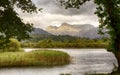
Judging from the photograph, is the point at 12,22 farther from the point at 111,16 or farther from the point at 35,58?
the point at 35,58

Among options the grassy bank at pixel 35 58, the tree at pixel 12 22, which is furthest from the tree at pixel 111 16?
the grassy bank at pixel 35 58

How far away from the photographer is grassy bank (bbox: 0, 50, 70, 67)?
172 ft

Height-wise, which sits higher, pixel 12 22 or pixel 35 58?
pixel 12 22

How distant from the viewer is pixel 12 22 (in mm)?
21844

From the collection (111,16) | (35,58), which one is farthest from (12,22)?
(35,58)

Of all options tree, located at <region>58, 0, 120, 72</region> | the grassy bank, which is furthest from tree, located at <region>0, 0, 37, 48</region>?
the grassy bank

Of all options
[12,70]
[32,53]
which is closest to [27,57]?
[32,53]

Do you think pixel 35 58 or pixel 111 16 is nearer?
pixel 111 16

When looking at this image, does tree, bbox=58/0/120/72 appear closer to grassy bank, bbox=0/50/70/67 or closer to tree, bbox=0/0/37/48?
tree, bbox=0/0/37/48

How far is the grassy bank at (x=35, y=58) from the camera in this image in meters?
52.5

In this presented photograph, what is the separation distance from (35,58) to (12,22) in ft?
109

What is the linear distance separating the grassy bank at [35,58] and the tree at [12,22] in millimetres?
30036

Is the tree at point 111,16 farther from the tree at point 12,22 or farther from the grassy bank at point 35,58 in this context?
the grassy bank at point 35,58

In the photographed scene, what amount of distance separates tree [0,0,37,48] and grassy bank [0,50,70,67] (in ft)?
98.5
